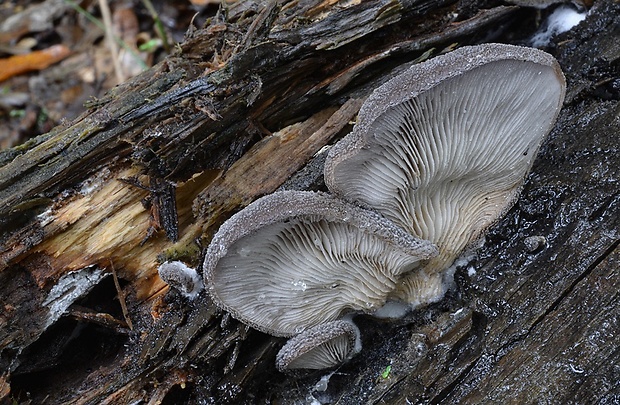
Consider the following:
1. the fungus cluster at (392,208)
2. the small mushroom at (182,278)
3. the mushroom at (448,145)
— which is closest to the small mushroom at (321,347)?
the fungus cluster at (392,208)

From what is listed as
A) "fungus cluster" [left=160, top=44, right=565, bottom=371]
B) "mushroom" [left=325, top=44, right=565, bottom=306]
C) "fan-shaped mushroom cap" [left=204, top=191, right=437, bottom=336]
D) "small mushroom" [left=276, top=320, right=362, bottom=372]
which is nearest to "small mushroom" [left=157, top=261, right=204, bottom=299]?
"fungus cluster" [left=160, top=44, right=565, bottom=371]

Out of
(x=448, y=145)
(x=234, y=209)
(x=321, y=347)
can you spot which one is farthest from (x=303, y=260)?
(x=448, y=145)

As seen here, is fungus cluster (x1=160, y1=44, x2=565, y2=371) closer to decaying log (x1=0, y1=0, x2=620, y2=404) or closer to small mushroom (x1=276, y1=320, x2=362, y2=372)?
small mushroom (x1=276, y1=320, x2=362, y2=372)

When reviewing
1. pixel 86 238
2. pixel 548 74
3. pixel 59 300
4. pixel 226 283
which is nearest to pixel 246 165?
pixel 226 283

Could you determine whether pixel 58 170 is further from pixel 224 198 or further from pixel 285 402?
pixel 285 402

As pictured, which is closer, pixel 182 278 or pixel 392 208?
pixel 392 208

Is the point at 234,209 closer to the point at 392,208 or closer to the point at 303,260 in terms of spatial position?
the point at 303,260
